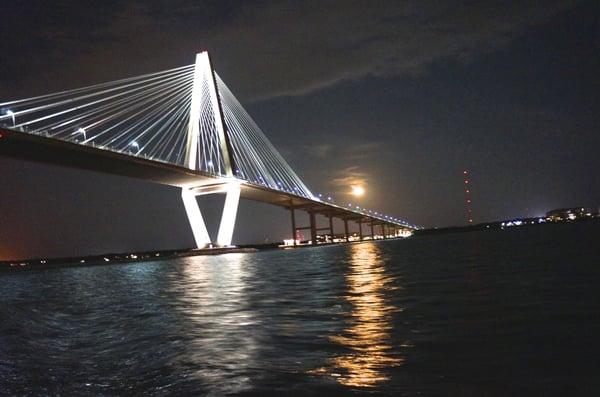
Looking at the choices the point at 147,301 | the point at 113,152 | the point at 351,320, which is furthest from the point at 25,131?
the point at 351,320

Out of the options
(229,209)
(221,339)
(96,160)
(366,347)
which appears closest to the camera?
(366,347)

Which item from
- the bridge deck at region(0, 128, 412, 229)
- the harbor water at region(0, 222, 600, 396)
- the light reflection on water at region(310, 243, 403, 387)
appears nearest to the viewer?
the harbor water at region(0, 222, 600, 396)

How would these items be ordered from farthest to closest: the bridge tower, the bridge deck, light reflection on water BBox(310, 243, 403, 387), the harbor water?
the bridge tower → the bridge deck → light reflection on water BBox(310, 243, 403, 387) → the harbor water

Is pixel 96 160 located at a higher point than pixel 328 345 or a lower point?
higher

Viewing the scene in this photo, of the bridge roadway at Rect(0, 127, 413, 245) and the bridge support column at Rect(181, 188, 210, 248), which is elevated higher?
the bridge roadway at Rect(0, 127, 413, 245)

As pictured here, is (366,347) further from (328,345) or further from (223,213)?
(223,213)

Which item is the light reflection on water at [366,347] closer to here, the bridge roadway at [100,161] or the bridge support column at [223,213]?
the bridge roadway at [100,161]

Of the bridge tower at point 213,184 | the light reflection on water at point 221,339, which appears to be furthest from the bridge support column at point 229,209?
the light reflection on water at point 221,339

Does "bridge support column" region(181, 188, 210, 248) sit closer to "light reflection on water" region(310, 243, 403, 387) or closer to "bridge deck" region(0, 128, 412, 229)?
"bridge deck" region(0, 128, 412, 229)

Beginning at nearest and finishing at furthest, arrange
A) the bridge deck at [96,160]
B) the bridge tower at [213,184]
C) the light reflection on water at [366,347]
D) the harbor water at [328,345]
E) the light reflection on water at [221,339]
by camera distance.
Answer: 1. the harbor water at [328,345]
2. the light reflection on water at [366,347]
3. the light reflection on water at [221,339]
4. the bridge deck at [96,160]
5. the bridge tower at [213,184]

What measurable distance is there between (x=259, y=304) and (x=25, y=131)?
25.8m

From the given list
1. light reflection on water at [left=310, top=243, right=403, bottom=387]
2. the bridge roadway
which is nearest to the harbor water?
light reflection on water at [left=310, top=243, right=403, bottom=387]

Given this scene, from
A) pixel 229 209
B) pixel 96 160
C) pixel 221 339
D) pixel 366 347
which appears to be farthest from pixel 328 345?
pixel 229 209

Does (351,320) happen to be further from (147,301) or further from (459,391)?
(147,301)
